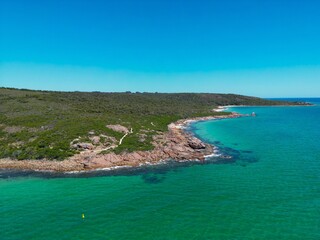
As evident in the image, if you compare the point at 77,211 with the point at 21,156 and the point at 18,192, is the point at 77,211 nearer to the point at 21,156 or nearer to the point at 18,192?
the point at 18,192

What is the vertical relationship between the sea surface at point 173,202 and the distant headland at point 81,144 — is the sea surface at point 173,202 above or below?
below

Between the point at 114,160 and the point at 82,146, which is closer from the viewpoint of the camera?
the point at 114,160

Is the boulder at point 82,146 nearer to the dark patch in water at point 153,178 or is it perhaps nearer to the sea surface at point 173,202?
the sea surface at point 173,202

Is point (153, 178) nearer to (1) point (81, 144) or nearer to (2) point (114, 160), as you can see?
(2) point (114, 160)

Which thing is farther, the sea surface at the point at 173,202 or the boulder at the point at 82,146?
the boulder at the point at 82,146

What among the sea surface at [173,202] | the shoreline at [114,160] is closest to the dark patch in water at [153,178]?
the sea surface at [173,202]

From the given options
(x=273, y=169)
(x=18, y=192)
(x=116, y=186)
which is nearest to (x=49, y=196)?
(x=18, y=192)

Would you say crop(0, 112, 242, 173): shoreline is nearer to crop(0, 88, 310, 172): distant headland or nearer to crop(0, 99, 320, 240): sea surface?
crop(0, 88, 310, 172): distant headland

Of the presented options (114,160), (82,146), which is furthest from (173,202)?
(82,146)

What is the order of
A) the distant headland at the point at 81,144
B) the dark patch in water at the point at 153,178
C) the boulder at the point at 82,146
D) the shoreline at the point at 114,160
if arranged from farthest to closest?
1. the boulder at the point at 82,146
2. the distant headland at the point at 81,144
3. the shoreline at the point at 114,160
4. the dark patch in water at the point at 153,178
